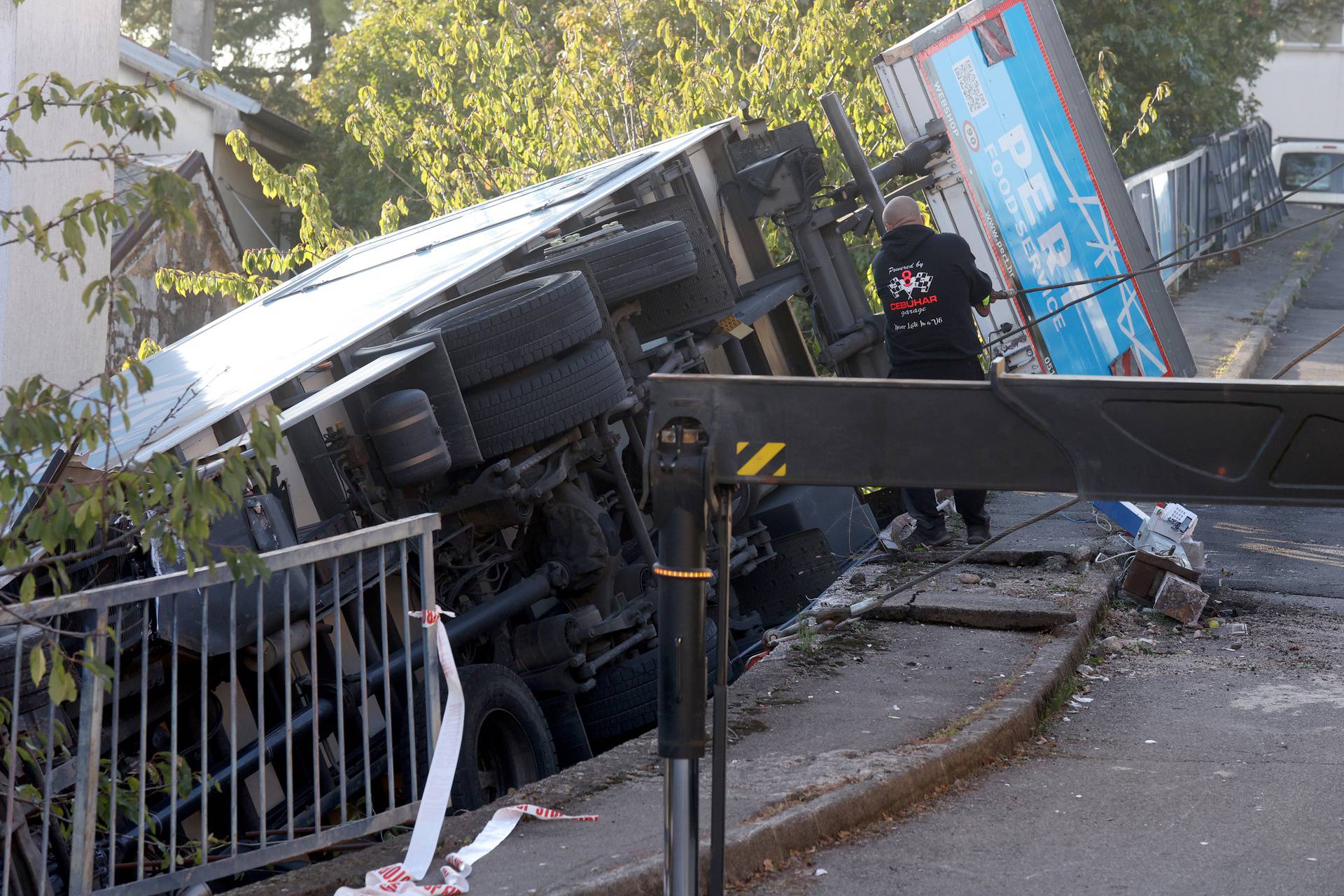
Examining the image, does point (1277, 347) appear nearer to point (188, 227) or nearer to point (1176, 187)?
point (1176, 187)

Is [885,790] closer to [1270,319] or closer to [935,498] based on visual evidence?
[935,498]

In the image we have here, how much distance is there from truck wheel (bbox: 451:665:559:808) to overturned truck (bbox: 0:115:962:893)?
0.4 inches

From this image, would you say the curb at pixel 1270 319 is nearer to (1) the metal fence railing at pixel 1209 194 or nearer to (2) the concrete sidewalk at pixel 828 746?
(1) the metal fence railing at pixel 1209 194

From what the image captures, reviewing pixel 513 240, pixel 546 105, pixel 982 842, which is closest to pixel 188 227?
pixel 982 842

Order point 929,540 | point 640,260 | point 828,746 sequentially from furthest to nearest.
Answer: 1. point 929,540
2. point 640,260
3. point 828,746

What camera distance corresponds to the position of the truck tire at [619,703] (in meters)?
6.27

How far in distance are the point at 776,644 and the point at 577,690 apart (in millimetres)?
936

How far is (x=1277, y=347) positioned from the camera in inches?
613

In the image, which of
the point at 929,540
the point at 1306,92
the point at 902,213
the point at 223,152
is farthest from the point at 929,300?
the point at 1306,92

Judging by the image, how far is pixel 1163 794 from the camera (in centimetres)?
484

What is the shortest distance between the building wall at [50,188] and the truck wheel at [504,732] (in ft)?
13.3

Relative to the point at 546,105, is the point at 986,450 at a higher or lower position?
lower

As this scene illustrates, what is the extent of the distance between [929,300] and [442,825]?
14.0ft

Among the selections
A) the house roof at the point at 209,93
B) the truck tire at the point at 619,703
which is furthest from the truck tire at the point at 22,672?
the house roof at the point at 209,93
